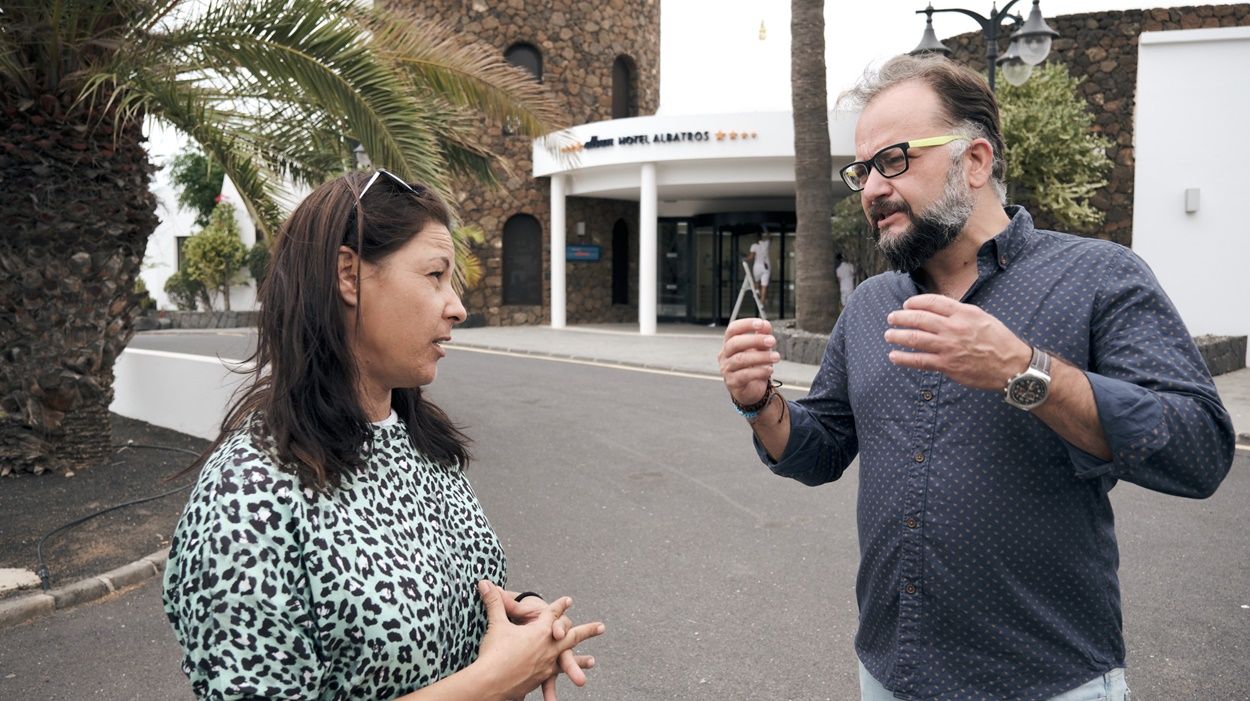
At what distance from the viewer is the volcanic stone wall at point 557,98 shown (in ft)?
85.6

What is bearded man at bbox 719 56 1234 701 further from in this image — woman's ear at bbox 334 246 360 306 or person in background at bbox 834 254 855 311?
person in background at bbox 834 254 855 311

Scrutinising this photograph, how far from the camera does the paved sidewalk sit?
13099 mm

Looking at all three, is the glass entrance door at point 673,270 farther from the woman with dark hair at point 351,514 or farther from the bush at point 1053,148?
the woman with dark hair at point 351,514

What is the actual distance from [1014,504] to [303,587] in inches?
53.6

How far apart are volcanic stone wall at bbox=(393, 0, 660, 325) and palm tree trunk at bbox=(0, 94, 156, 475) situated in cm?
1829

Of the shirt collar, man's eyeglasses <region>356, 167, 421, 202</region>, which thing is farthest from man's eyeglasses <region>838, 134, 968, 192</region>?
man's eyeglasses <region>356, 167, 421, 202</region>

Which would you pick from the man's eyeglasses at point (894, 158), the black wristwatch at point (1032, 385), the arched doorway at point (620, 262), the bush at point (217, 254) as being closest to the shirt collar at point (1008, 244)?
the man's eyeglasses at point (894, 158)

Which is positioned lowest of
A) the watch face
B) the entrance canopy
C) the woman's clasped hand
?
the woman's clasped hand

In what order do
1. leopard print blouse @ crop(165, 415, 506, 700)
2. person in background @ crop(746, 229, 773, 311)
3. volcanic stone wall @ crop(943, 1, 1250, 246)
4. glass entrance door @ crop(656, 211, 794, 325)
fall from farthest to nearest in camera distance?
glass entrance door @ crop(656, 211, 794, 325), person in background @ crop(746, 229, 773, 311), volcanic stone wall @ crop(943, 1, 1250, 246), leopard print blouse @ crop(165, 415, 506, 700)

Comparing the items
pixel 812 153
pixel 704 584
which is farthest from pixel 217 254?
pixel 704 584

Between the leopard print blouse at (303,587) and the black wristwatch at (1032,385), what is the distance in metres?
1.06

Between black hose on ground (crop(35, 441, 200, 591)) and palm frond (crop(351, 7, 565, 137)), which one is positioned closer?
black hose on ground (crop(35, 441, 200, 591))

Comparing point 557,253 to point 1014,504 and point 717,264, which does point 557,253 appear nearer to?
point 717,264

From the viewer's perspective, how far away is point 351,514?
1650 mm
